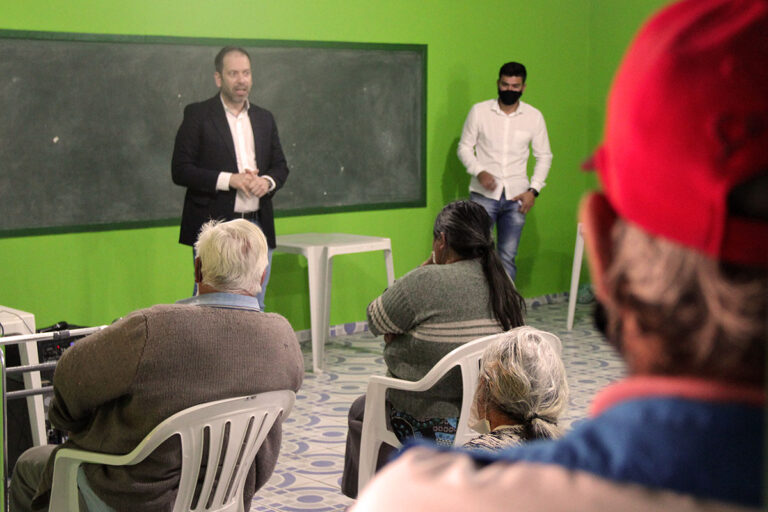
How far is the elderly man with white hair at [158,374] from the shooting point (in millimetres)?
2281

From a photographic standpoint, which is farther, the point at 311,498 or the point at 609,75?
the point at 609,75

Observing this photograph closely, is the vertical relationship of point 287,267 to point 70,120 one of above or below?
below

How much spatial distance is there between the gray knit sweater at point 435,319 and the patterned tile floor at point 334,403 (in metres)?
0.39

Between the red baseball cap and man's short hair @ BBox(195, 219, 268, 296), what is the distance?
2106 mm

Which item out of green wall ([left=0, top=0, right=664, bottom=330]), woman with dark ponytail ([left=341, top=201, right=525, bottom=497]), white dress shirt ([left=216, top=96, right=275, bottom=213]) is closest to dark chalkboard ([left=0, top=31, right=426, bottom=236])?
green wall ([left=0, top=0, right=664, bottom=330])

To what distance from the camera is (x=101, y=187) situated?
5422 millimetres

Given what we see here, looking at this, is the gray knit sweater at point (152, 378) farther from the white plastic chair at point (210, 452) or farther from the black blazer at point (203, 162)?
the black blazer at point (203, 162)

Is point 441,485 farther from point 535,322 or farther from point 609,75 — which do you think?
point 609,75

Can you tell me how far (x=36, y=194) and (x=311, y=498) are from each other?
97.5 inches

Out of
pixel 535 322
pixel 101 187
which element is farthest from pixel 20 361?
pixel 535 322

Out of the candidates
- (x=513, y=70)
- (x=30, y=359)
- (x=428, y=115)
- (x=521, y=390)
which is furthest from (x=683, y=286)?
(x=428, y=115)

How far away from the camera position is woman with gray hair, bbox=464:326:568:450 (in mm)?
2076

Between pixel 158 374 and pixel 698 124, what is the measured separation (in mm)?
1934

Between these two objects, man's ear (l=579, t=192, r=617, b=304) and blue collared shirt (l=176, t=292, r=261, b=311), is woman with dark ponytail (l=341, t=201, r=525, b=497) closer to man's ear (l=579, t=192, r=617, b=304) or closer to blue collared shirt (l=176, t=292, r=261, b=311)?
blue collared shirt (l=176, t=292, r=261, b=311)
